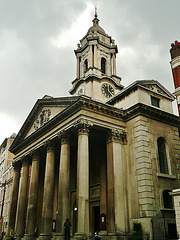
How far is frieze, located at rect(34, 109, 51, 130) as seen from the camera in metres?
29.6

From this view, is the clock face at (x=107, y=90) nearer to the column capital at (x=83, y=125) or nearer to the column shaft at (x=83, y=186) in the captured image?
the column capital at (x=83, y=125)

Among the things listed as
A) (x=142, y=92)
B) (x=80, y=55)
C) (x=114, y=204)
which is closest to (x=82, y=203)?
(x=114, y=204)

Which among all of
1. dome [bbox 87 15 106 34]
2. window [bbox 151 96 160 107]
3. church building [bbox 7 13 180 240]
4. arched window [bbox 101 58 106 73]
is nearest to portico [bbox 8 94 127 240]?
church building [bbox 7 13 180 240]

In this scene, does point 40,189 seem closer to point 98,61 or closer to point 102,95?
point 102,95

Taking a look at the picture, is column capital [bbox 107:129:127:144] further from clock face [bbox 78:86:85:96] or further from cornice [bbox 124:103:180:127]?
clock face [bbox 78:86:85:96]

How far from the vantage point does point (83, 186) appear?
21.7 metres

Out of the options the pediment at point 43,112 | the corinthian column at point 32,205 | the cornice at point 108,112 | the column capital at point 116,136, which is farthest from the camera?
the corinthian column at point 32,205

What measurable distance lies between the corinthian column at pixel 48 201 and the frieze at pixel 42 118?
3270 mm

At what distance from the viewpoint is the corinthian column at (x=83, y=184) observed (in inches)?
807

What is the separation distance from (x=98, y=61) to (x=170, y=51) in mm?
24808

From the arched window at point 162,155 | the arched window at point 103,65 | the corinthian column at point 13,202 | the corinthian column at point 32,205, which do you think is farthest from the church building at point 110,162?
the arched window at point 103,65

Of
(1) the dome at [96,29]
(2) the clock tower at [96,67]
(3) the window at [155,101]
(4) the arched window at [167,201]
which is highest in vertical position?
(1) the dome at [96,29]

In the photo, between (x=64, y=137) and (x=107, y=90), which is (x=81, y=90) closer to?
(x=107, y=90)

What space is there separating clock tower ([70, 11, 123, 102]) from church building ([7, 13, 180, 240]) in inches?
518
